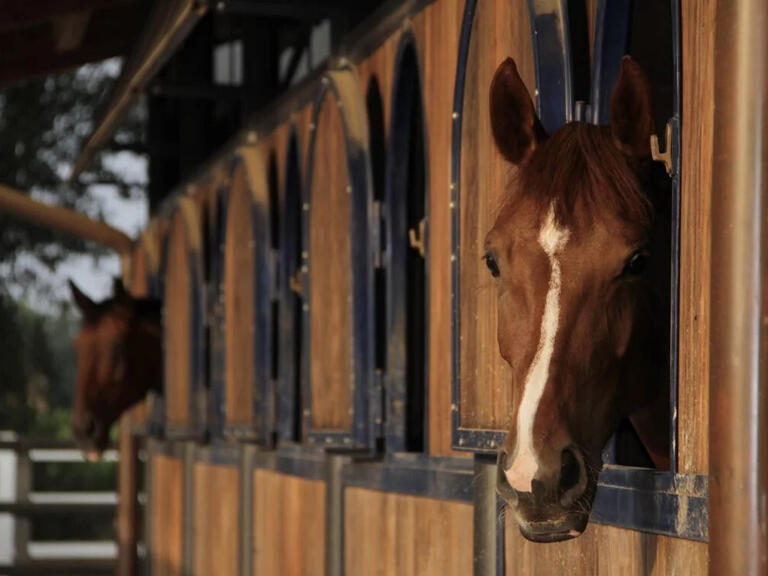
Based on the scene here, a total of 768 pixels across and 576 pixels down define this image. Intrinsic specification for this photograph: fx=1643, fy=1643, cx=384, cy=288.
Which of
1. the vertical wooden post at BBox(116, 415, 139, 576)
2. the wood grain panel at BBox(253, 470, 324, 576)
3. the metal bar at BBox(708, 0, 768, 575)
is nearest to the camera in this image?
the metal bar at BBox(708, 0, 768, 575)

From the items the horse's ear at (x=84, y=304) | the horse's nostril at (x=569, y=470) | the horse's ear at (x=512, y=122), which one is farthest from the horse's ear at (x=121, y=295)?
A: the horse's nostril at (x=569, y=470)

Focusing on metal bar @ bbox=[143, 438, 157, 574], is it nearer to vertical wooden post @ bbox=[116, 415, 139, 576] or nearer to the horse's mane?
vertical wooden post @ bbox=[116, 415, 139, 576]

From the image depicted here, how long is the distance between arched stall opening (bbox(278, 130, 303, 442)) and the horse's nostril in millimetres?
2999

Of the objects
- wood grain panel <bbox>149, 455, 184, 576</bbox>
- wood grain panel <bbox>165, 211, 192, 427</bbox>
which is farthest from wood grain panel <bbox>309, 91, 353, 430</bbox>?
wood grain panel <bbox>149, 455, 184, 576</bbox>

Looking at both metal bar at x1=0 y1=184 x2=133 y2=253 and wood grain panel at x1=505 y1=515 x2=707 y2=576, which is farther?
metal bar at x1=0 y1=184 x2=133 y2=253

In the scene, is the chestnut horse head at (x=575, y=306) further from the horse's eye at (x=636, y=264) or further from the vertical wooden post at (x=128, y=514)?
the vertical wooden post at (x=128, y=514)

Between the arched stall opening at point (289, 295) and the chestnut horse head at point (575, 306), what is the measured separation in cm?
281

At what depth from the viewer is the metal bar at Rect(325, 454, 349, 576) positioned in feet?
14.6

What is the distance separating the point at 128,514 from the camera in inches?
383

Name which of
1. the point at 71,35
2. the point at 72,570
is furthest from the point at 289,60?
the point at 72,570

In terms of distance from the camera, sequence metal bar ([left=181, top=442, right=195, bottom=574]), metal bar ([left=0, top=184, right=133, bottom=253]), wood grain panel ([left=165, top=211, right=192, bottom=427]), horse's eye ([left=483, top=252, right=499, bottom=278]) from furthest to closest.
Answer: metal bar ([left=0, top=184, right=133, bottom=253]) → wood grain panel ([left=165, top=211, right=192, bottom=427]) → metal bar ([left=181, top=442, right=195, bottom=574]) → horse's eye ([left=483, top=252, right=499, bottom=278])

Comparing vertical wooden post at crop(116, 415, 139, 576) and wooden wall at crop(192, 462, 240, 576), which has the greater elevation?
wooden wall at crop(192, 462, 240, 576)

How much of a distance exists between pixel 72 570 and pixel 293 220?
6.51m

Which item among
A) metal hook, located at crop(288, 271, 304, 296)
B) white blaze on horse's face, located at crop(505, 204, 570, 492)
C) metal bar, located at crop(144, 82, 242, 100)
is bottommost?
white blaze on horse's face, located at crop(505, 204, 570, 492)
